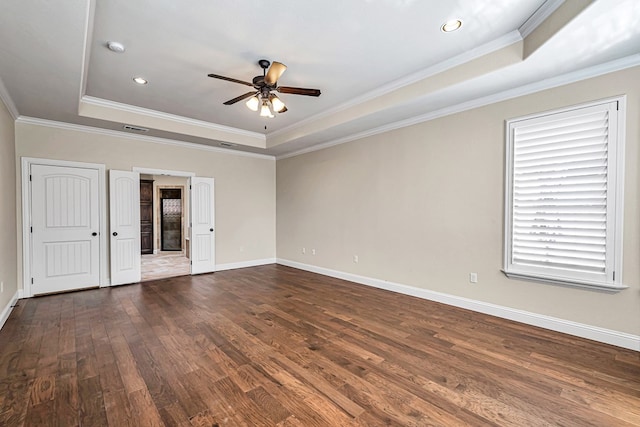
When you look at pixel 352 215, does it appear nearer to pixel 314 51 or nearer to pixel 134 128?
pixel 314 51

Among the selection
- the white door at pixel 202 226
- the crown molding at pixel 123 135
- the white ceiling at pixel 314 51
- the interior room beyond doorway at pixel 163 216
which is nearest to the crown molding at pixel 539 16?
the white ceiling at pixel 314 51

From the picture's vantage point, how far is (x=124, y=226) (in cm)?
528

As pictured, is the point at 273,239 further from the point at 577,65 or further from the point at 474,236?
the point at 577,65

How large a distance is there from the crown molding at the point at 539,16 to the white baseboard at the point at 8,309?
6.36 meters

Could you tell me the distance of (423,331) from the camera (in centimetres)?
322

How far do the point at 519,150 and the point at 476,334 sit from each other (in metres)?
2.21

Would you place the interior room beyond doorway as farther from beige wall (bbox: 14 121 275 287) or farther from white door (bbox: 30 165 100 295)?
white door (bbox: 30 165 100 295)

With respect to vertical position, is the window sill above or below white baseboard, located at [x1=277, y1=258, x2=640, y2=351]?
above

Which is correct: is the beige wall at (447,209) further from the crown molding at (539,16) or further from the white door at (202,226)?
the white door at (202,226)

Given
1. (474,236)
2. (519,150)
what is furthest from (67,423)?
(519,150)

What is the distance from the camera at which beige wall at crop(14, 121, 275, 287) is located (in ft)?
15.3

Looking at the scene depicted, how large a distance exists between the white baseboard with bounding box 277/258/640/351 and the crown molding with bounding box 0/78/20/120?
5553 mm

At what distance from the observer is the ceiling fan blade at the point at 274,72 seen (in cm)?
278

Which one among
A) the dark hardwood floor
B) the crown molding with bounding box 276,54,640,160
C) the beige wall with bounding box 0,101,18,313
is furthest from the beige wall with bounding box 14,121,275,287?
the crown molding with bounding box 276,54,640,160
